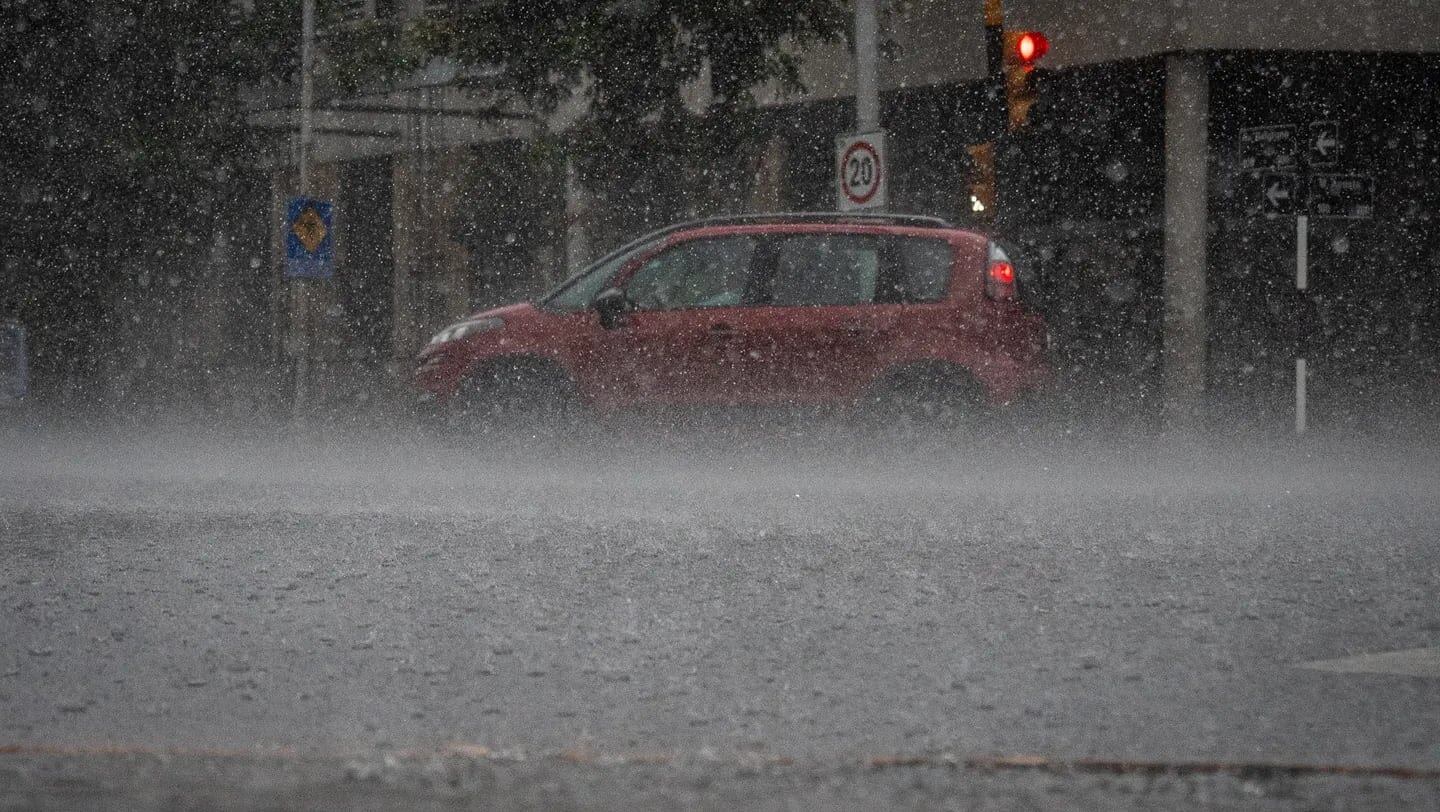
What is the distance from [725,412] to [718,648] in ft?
27.3

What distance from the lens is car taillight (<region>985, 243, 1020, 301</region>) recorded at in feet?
47.2

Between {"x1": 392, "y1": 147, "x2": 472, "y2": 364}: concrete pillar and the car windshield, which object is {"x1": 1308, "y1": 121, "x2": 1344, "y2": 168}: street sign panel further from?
{"x1": 392, "y1": 147, "x2": 472, "y2": 364}: concrete pillar

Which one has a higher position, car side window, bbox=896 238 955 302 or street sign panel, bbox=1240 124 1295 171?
street sign panel, bbox=1240 124 1295 171

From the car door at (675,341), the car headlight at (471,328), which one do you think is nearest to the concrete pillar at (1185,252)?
the car door at (675,341)

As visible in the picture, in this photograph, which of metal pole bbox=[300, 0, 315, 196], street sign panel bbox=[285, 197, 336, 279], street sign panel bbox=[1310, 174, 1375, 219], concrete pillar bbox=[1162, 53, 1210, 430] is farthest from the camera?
metal pole bbox=[300, 0, 315, 196]

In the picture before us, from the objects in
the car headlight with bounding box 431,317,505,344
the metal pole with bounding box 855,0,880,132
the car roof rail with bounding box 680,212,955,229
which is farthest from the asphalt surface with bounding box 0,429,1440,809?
the metal pole with bounding box 855,0,880,132

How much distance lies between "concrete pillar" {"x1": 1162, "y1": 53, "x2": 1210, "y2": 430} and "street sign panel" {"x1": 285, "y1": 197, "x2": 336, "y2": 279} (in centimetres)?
1021

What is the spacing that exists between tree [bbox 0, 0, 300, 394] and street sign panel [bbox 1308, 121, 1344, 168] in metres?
15.5

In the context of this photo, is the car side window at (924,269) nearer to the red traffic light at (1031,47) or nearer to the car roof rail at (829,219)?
the car roof rail at (829,219)

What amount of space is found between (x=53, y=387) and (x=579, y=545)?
854 inches

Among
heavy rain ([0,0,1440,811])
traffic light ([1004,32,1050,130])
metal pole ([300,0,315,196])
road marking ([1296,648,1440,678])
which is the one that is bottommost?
road marking ([1296,648,1440,678])

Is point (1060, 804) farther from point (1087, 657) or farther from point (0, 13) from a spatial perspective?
point (0, 13)

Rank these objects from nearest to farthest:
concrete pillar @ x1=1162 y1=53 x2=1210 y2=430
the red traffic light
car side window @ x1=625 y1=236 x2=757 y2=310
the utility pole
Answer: car side window @ x1=625 y1=236 x2=757 y2=310
the red traffic light
concrete pillar @ x1=1162 y1=53 x2=1210 y2=430
the utility pole

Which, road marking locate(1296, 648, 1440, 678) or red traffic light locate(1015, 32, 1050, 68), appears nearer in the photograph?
road marking locate(1296, 648, 1440, 678)
